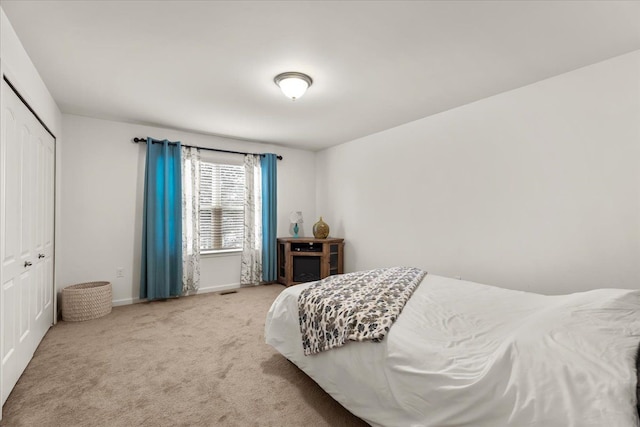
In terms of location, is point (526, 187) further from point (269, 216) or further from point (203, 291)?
point (203, 291)

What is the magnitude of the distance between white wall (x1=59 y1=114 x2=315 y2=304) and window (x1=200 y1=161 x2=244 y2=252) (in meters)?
0.61

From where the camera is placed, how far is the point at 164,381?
2.21 metres

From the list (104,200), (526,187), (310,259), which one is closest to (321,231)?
(310,259)

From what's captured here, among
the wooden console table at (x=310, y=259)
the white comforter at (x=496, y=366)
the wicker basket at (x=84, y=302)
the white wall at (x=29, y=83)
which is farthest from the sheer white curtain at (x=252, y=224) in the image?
the white comforter at (x=496, y=366)

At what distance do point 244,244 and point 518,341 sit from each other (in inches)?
167

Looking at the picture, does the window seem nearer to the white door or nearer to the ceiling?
the ceiling

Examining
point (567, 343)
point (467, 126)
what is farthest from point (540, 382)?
point (467, 126)

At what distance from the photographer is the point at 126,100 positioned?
3277 mm

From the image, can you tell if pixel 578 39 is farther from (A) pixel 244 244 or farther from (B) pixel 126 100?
(A) pixel 244 244

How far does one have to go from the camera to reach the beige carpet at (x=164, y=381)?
1.83m

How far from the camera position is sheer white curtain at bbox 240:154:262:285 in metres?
5.00

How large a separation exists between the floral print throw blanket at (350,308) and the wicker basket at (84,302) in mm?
2716

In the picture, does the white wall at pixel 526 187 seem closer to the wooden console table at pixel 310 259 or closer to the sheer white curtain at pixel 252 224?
the wooden console table at pixel 310 259

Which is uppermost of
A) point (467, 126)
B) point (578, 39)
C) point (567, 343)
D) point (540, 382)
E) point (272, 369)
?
point (578, 39)
